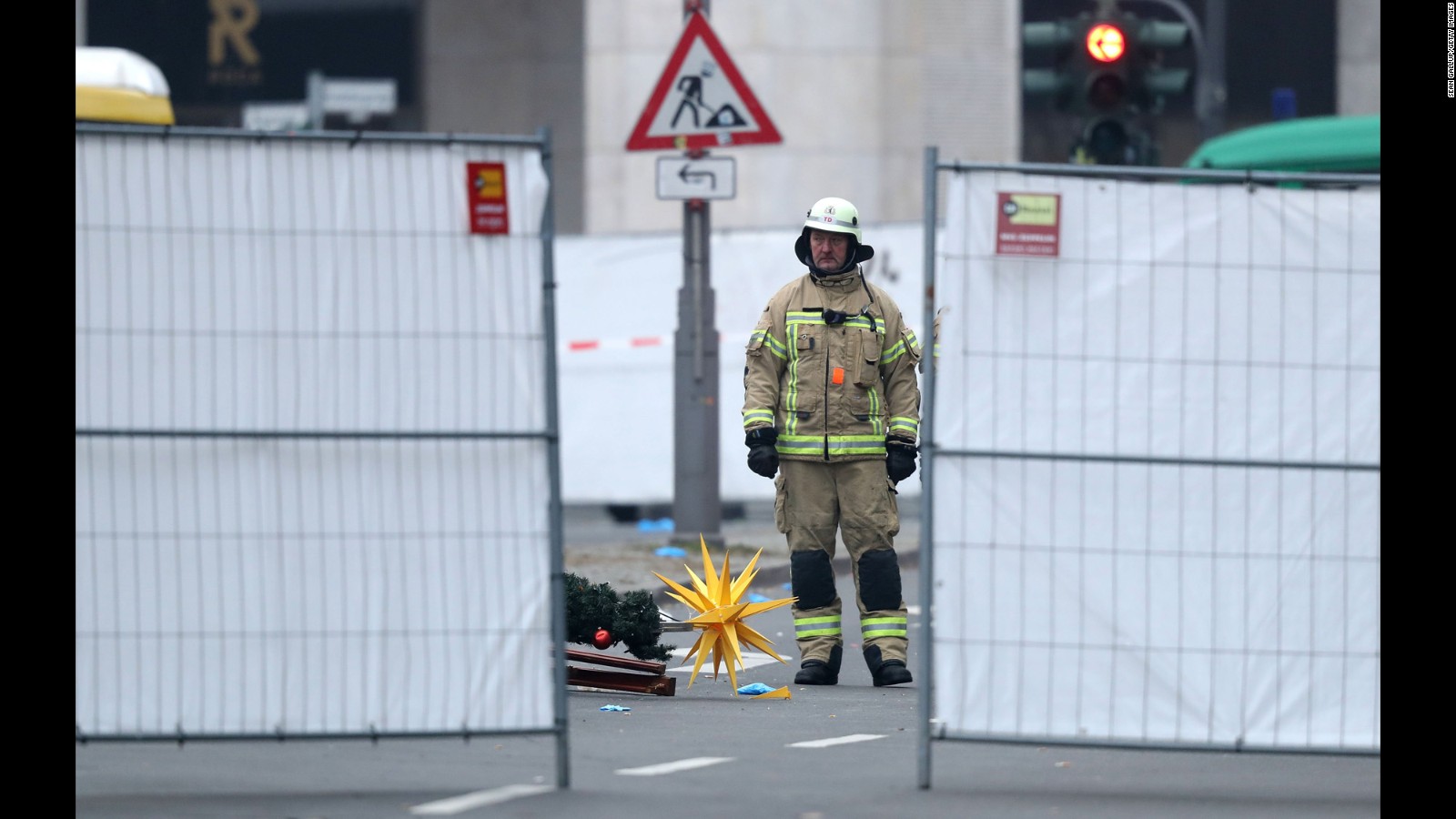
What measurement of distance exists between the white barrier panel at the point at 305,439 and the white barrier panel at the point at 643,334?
11.5 meters

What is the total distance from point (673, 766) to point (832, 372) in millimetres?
2464

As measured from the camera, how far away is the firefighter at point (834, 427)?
27.6 ft

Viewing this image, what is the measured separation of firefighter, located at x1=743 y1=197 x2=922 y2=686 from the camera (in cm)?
841

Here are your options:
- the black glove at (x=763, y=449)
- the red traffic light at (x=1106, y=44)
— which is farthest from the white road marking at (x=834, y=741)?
the red traffic light at (x=1106, y=44)

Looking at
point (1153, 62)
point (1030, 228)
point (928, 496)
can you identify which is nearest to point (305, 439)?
point (928, 496)

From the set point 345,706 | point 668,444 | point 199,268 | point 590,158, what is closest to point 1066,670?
point 345,706

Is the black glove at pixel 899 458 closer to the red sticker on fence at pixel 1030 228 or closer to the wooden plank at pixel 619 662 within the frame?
the wooden plank at pixel 619 662

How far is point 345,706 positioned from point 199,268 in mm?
1133

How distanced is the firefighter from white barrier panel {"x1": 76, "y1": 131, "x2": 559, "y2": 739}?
282cm

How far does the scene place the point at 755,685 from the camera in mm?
8391

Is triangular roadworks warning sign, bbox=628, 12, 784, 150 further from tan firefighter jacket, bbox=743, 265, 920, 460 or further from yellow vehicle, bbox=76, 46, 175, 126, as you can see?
tan firefighter jacket, bbox=743, 265, 920, 460

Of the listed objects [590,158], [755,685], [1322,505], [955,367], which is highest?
[590,158]

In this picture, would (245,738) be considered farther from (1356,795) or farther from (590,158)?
(590,158)
